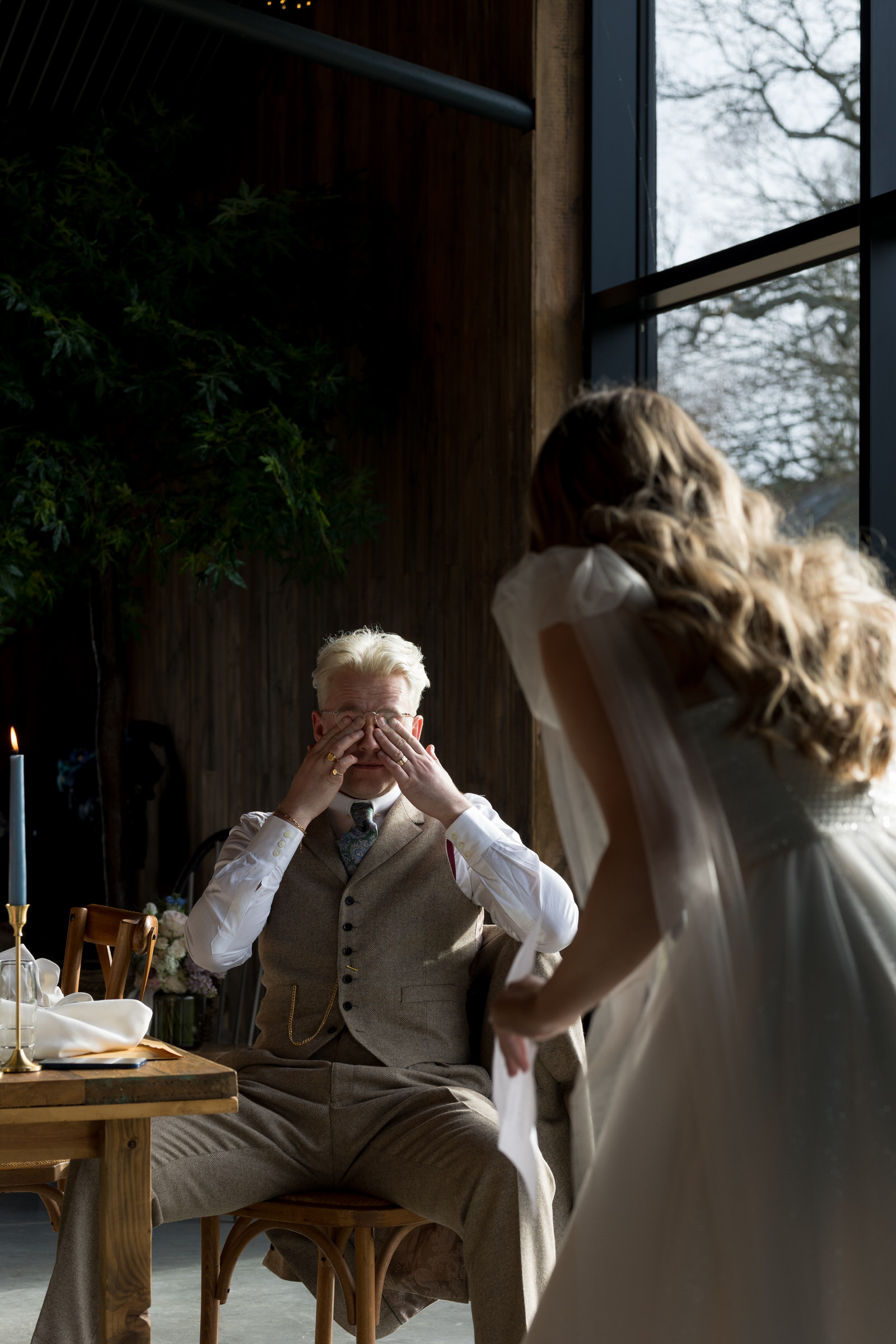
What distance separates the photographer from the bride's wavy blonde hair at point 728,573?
1285 mm

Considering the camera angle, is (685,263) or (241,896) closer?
(241,896)

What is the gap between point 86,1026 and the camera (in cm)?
176

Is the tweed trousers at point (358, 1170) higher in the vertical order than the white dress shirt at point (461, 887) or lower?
lower

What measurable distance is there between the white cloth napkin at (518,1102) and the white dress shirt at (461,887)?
90 centimetres

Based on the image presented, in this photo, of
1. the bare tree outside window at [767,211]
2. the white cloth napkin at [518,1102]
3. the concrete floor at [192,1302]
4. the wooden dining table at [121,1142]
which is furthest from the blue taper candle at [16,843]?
the bare tree outside window at [767,211]

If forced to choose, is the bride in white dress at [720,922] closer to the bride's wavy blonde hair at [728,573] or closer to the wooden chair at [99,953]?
the bride's wavy blonde hair at [728,573]

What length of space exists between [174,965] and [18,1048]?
2.18 metres

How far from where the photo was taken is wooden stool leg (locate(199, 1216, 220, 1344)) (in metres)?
2.35

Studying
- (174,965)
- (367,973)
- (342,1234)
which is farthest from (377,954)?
(174,965)

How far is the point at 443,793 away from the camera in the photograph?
7.86 feet

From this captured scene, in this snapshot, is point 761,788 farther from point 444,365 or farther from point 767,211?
point 444,365

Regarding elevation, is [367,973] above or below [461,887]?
below

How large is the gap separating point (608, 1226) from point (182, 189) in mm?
4261

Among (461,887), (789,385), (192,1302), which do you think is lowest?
(192,1302)
